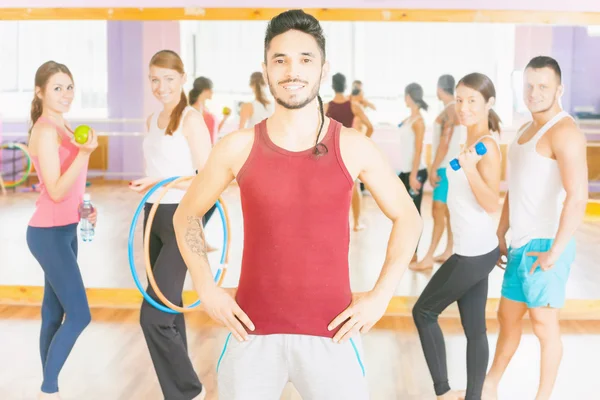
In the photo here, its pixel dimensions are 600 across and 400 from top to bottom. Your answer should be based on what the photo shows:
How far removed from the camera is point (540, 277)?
10.9ft

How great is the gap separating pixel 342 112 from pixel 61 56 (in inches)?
75.4

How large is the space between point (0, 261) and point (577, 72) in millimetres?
4154

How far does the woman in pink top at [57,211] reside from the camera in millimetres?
3602

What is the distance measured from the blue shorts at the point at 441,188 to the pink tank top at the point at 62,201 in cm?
251

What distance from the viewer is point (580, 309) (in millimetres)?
5352

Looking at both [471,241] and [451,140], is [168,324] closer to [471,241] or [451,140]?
[471,241]

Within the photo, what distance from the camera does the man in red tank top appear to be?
2086 millimetres

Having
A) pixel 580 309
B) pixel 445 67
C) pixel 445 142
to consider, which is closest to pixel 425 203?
pixel 445 142

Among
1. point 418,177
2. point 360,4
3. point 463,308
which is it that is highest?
point 360,4

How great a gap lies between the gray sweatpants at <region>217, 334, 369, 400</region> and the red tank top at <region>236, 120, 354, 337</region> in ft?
0.11

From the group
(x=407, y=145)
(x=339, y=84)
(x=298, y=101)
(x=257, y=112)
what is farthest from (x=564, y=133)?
(x=257, y=112)

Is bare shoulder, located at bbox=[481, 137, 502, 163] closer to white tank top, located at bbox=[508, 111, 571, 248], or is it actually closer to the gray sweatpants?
white tank top, located at bbox=[508, 111, 571, 248]

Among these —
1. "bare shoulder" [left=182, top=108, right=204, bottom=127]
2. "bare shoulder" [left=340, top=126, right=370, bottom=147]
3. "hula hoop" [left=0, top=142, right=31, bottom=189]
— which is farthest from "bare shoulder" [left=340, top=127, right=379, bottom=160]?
"hula hoop" [left=0, top=142, right=31, bottom=189]

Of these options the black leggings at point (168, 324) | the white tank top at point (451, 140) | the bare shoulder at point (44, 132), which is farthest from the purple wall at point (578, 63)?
the bare shoulder at point (44, 132)
